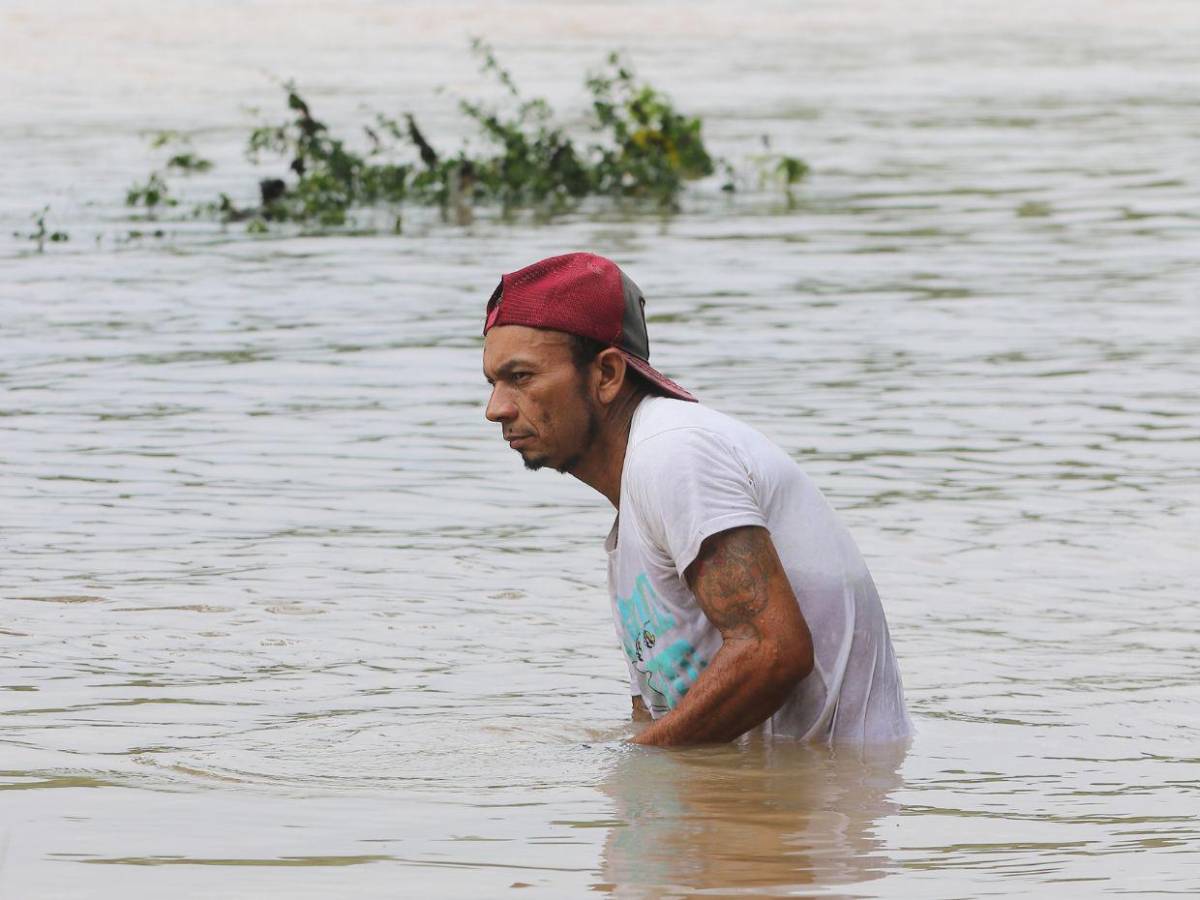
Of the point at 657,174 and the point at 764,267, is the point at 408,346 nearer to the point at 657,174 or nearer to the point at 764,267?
the point at 764,267

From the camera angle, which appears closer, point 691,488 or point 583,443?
point 691,488

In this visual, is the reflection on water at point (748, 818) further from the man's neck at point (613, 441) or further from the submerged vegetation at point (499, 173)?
the submerged vegetation at point (499, 173)

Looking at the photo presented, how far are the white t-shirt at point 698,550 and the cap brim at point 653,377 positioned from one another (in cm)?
5

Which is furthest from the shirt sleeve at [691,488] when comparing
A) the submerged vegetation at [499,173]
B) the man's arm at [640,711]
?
the submerged vegetation at [499,173]

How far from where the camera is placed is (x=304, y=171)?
739 inches

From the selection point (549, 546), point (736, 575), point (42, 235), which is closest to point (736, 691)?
point (736, 575)

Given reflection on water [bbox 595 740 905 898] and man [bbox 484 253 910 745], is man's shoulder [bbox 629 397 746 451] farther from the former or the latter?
reflection on water [bbox 595 740 905 898]

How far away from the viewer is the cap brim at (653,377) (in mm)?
4973

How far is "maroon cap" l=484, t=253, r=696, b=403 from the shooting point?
4934 millimetres

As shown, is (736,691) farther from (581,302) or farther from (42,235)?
(42,235)

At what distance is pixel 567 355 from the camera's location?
4.98 meters

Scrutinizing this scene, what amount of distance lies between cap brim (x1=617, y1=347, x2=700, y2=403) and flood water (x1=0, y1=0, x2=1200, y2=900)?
0.75m

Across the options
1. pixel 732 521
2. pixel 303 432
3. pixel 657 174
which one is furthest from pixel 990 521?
pixel 657 174

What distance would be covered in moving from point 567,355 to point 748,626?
A: 0.67 metres
